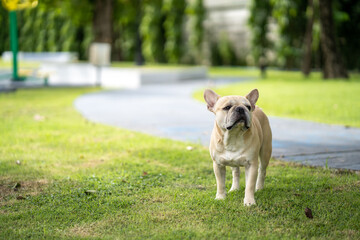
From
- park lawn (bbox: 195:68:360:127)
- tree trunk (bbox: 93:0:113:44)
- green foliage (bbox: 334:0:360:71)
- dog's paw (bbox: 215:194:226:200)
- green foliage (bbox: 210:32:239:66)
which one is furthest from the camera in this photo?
green foliage (bbox: 210:32:239:66)

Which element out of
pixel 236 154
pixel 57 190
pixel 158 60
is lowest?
pixel 158 60

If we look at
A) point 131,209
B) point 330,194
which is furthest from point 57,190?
point 330,194

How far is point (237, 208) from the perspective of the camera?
14.2ft

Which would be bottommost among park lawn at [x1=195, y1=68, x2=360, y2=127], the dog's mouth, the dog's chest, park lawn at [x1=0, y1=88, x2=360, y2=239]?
park lawn at [x1=195, y1=68, x2=360, y2=127]

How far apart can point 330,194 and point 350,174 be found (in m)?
0.87

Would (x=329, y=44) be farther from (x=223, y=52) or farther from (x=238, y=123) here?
(x=238, y=123)

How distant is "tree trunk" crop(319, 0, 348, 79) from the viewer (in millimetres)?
20109

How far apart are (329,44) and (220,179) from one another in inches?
686

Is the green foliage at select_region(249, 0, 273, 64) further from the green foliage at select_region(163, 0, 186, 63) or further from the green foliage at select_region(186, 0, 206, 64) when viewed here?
the green foliage at select_region(163, 0, 186, 63)

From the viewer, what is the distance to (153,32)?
31516 millimetres

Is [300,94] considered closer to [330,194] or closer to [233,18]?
[330,194]

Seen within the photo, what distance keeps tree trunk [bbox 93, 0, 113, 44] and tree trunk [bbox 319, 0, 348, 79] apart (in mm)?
9463

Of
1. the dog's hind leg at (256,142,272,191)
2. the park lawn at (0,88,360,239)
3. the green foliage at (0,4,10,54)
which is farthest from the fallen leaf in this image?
the green foliage at (0,4,10,54)

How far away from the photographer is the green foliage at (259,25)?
2652 centimetres
